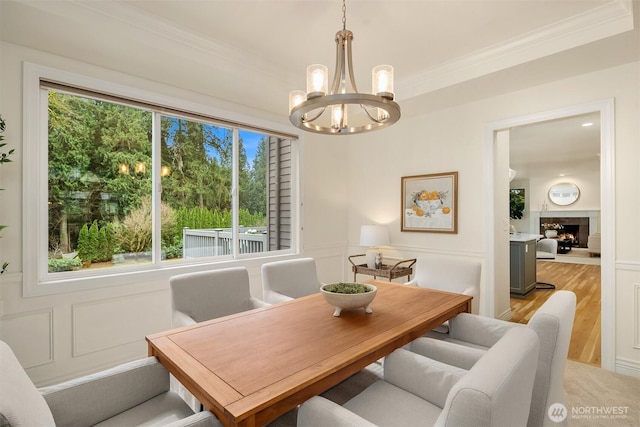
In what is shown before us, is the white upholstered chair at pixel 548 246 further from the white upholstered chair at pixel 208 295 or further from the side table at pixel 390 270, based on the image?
the white upholstered chair at pixel 208 295

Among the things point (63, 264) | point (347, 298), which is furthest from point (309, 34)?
point (63, 264)

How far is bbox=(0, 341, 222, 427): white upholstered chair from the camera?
1023 millimetres

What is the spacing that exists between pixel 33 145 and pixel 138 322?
1605 mm

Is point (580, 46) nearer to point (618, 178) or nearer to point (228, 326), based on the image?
point (618, 178)

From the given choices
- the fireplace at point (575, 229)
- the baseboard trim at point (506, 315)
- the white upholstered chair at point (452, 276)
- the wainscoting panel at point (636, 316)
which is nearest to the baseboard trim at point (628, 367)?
the wainscoting panel at point (636, 316)

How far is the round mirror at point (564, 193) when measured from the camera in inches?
371

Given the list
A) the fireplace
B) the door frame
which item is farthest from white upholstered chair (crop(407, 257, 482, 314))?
the fireplace

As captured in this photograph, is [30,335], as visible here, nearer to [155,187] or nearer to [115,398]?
[155,187]

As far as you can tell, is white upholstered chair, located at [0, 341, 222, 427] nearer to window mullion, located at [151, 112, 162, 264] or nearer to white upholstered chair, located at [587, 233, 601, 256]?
window mullion, located at [151, 112, 162, 264]

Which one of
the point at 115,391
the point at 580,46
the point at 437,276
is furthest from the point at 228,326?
the point at 580,46

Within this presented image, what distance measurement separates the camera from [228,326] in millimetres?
1678

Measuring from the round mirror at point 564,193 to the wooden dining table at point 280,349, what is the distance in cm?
993

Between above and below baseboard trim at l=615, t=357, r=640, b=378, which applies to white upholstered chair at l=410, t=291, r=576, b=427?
above

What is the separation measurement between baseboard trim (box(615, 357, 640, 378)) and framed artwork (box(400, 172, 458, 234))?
1.71m
